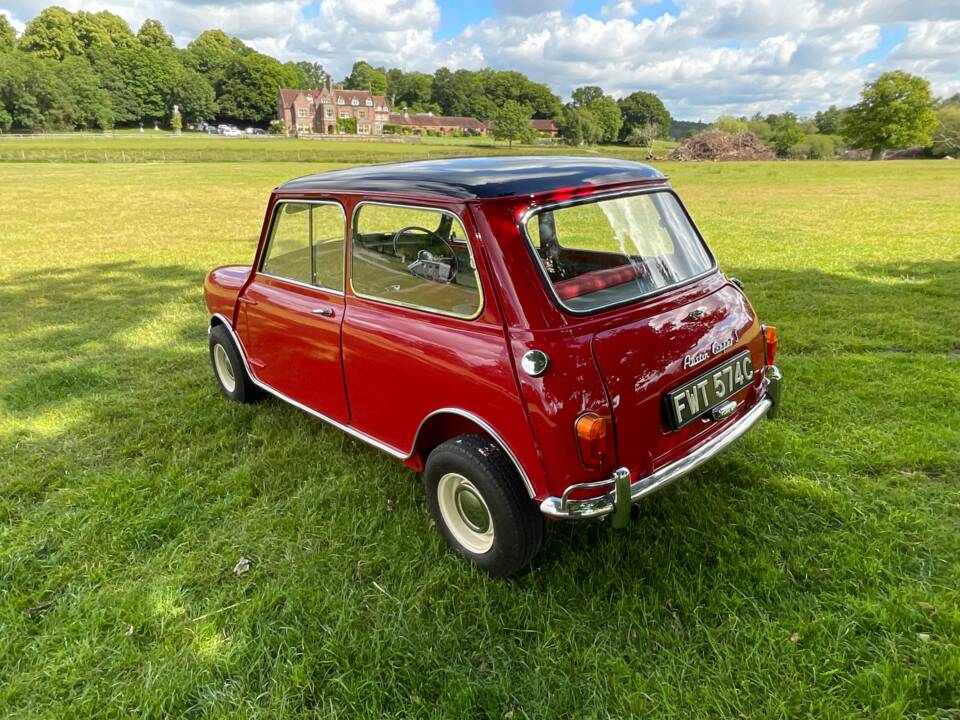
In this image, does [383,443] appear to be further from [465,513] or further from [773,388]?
[773,388]

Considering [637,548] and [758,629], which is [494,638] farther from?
[758,629]

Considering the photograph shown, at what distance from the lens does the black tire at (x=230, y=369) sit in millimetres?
4473

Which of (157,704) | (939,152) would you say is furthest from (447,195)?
(939,152)

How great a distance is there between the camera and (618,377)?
2.44 m

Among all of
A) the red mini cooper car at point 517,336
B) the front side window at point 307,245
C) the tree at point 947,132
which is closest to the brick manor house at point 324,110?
the tree at point 947,132

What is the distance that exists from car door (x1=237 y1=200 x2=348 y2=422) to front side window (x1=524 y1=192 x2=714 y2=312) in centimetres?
120

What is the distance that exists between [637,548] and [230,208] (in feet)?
60.0

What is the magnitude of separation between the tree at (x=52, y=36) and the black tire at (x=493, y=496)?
141561 millimetres

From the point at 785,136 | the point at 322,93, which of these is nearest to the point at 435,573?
the point at 785,136

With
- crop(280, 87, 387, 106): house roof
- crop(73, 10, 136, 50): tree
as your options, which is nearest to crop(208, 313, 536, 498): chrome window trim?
crop(280, 87, 387, 106): house roof

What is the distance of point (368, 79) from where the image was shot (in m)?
146

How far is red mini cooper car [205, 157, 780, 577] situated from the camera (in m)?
2.41

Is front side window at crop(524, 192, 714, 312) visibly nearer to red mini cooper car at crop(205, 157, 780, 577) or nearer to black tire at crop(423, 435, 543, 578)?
red mini cooper car at crop(205, 157, 780, 577)

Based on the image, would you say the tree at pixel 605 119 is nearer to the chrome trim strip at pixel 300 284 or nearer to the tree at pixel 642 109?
the tree at pixel 642 109
